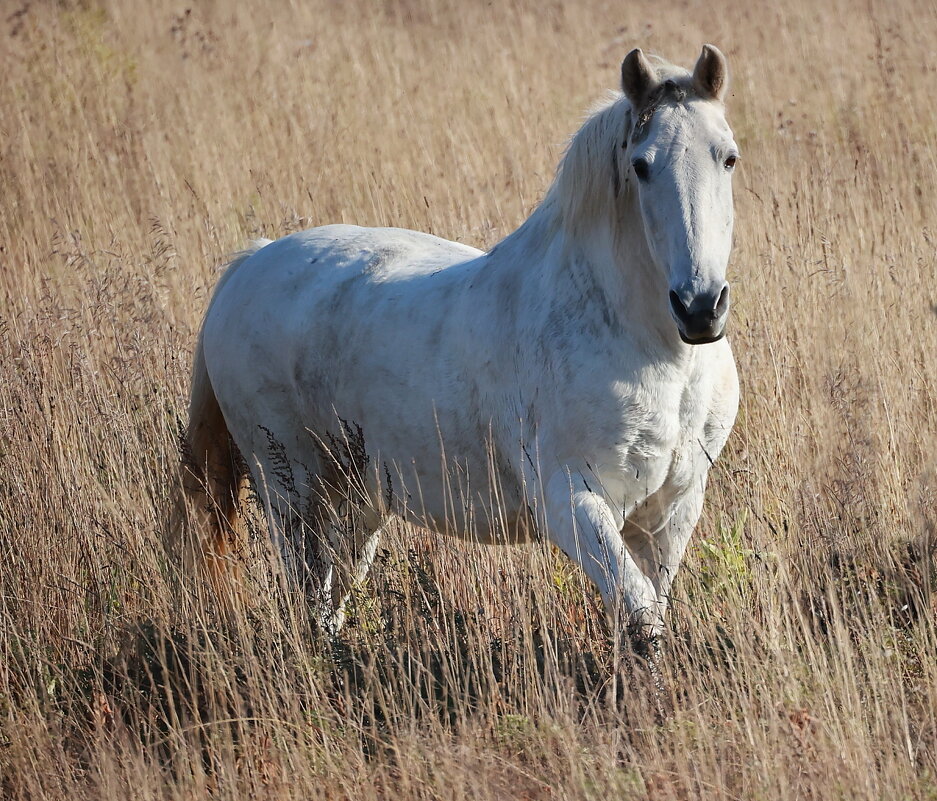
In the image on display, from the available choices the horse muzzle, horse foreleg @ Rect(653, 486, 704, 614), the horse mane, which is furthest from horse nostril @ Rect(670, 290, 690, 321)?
horse foreleg @ Rect(653, 486, 704, 614)

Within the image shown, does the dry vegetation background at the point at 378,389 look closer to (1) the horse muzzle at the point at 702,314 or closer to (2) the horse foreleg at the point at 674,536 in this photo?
(2) the horse foreleg at the point at 674,536

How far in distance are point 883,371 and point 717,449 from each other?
1.78 metres

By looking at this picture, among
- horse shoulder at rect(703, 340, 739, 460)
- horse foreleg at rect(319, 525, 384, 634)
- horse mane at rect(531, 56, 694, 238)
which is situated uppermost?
horse mane at rect(531, 56, 694, 238)

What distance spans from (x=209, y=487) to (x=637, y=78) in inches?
82.8

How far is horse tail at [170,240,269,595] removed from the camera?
3695mm

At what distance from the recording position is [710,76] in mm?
2818

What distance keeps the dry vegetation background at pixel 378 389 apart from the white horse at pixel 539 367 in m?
0.23

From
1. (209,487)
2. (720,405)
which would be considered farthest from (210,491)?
(720,405)

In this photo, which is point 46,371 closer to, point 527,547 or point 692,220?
point 527,547

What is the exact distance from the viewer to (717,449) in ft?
9.99

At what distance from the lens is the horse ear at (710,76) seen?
2781mm

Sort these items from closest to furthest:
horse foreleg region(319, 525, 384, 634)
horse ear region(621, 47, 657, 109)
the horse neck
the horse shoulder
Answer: horse ear region(621, 47, 657, 109) → the horse neck → the horse shoulder → horse foreleg region(319, 525, 384, 634)

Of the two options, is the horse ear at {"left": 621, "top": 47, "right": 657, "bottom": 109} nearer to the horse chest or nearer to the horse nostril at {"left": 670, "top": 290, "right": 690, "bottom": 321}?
the horse nostril at {"left": 670, "top": 290, "right": 690, "bottom": 321}

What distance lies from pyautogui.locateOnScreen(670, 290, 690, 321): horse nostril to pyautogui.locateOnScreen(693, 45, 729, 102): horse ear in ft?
2.04
